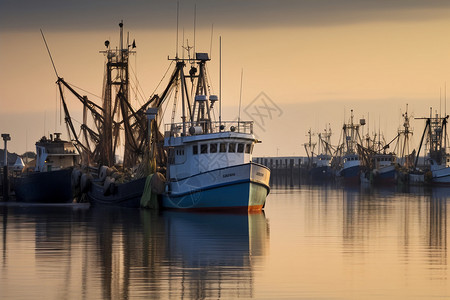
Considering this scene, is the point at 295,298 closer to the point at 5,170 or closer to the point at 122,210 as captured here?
the point at 122,210

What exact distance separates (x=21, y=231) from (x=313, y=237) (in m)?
12.7

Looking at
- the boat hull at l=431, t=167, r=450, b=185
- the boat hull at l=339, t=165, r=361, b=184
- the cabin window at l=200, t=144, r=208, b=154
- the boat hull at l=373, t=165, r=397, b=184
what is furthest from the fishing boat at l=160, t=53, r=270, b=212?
the boat hull at l=339, t=165, r=361, b=184

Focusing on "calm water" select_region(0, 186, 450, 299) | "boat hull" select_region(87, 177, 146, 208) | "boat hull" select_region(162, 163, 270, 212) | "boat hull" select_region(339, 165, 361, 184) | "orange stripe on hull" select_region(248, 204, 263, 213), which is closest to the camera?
"calm water" select_region(0, 186, 450, 299)

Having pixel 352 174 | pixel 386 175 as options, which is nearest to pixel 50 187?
pixel 386 175

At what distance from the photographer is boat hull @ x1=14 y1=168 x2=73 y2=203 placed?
226 ft

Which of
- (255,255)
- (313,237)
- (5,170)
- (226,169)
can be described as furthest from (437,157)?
(255,255)

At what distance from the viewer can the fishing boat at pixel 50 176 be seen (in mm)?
69062

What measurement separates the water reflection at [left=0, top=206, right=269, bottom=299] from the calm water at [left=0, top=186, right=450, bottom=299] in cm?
3

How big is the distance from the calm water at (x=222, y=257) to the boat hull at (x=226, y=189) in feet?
6.71

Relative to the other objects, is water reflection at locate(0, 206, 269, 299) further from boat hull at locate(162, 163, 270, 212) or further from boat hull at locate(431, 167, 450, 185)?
boat hull at locate(431, 167, 450, 185)

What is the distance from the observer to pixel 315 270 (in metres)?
28.8

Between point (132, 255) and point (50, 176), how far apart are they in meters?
A: 38.3

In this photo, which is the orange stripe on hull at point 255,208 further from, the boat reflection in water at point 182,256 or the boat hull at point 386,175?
the boat hull at point 386,175

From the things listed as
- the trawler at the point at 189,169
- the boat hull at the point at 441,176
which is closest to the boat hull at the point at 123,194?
the trawler at the point at 189,169
